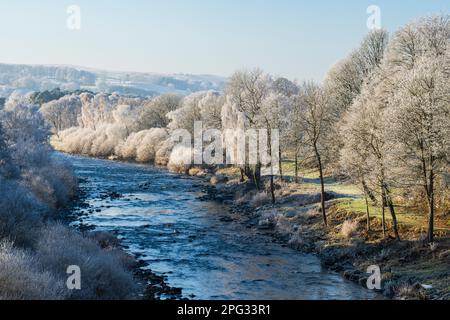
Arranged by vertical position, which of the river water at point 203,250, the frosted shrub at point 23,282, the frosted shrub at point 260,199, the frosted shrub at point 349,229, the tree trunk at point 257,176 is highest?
the frosted shrub at point 23,282

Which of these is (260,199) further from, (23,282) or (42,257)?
(23,282)

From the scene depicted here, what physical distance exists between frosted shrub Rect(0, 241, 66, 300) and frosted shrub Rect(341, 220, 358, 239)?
917 inches

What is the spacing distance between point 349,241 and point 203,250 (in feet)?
34.8

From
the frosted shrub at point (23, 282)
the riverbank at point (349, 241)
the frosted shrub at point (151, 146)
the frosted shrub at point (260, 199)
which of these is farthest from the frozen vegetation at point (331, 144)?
the frosted shrub at point (151, 146)

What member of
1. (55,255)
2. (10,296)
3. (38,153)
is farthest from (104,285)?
(38,153)

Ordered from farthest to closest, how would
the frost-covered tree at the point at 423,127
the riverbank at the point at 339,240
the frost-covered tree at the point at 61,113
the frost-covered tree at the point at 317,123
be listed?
the frost-covered tree at the point at 61,113 < the frost-covered tree at the point at 317,123 < the frost-covered tree at the point at 423,127 < the riverbank at the point at 339,240

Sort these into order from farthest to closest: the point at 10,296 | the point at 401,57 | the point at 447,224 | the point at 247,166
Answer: the point at 247,166, the point at 401,57, the point at 447,224, the point at 10,296

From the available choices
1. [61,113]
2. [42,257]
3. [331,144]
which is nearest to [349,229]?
[331,144]

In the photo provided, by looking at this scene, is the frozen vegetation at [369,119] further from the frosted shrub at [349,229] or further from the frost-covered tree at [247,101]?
the frosted shrub at [349,229]

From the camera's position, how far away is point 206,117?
7381 cm

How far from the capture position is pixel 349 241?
35.6 m

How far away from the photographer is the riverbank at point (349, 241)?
27081 millimetres

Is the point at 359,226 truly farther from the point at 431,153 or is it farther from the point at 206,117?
the point at 206,117
